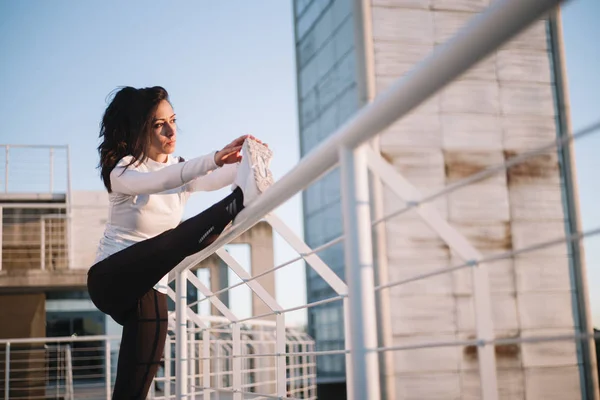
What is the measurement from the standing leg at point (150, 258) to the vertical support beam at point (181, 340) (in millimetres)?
227

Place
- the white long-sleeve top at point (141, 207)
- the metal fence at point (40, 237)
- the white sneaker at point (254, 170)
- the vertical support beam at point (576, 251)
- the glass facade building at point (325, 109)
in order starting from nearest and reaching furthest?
the white sneaker at point (254, 170) → the white long-sleeve top at point (141, 207) → the vertical support beam at point (576, 251) → the glass facade building at point (325, 109) → the metal fence at point (40, 237)

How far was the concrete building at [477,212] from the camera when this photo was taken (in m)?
3.27

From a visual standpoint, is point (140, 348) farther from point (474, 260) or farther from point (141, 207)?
point (474, 260)

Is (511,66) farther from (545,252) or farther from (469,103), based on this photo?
(545,252)

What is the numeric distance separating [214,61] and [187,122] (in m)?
7.23

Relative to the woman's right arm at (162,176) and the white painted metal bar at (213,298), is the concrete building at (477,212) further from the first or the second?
the woman's right arm at (162,176)

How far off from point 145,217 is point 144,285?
152 millimetres

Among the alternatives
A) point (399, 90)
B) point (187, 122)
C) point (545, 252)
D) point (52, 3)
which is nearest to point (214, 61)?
point (52, 3)

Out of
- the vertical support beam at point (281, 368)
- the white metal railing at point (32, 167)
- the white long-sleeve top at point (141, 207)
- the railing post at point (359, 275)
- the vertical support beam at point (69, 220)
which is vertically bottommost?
the vertical support beam at point (281, 368)

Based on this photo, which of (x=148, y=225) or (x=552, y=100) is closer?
(x=148, y=225)

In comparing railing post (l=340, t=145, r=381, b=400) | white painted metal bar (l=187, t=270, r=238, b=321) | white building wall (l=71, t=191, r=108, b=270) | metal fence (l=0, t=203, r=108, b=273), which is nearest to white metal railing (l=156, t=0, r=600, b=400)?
railing post (l=340, t=145, r=381, b=400)

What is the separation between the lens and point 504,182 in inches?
134

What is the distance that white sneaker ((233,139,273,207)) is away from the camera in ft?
4.18

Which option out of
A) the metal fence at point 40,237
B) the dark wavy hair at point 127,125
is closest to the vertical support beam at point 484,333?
the dark wavy hair at point 127,125
